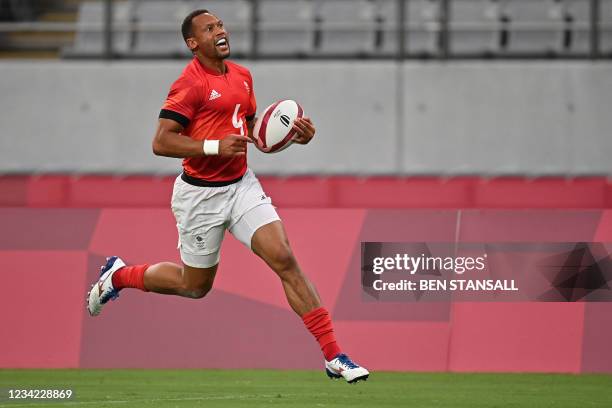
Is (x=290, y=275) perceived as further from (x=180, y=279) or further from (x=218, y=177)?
(x=180, y=279)

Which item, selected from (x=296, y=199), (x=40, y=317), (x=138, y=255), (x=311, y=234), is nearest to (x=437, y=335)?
(x=311, y=234)

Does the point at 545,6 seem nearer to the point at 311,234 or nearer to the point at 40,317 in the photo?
the point at 311,234

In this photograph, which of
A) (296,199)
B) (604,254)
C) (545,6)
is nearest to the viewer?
(604,254)

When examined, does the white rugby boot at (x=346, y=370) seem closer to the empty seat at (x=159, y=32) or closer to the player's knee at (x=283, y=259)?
the player's knee at (x=283, y=259)

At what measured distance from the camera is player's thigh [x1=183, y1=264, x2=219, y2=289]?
8242mm

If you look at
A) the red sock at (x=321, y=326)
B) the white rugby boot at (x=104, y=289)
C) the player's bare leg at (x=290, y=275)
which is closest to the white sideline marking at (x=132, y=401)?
the red sock at (x=321, y=326)

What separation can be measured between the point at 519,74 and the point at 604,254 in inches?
304

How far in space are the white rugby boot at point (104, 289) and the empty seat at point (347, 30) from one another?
9178 millimetres

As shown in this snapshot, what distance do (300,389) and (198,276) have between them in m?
1.00

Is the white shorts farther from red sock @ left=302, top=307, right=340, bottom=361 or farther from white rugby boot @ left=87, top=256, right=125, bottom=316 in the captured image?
white rugby boot @ left=87, top=256, right=125, bottom=316

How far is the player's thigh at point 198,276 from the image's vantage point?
8.24 metres

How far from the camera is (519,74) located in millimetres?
16812

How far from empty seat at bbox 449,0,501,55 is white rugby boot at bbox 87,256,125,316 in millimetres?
9394

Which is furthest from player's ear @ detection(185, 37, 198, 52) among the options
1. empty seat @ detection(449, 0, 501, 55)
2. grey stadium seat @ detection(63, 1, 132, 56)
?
grey stadium seat @ detection(63, 1, 132, 56)
